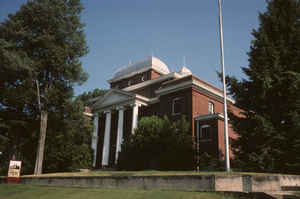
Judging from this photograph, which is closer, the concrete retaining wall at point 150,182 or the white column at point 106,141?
the concrete retaining wall at point 150,182

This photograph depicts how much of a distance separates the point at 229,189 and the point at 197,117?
22.3 meters

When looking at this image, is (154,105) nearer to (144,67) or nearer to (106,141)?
(106,141)

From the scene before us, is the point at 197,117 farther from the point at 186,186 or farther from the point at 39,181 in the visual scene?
the point at 186,186

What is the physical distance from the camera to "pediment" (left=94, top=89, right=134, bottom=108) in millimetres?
42094

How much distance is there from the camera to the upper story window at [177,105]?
1380 inches

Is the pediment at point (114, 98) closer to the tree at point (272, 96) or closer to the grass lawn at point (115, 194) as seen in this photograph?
the tree at point (272, 96)

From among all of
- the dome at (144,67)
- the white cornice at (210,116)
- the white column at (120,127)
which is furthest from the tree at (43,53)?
the dome at (144,67)

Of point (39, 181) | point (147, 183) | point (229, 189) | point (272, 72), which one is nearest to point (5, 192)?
point (39, 181)

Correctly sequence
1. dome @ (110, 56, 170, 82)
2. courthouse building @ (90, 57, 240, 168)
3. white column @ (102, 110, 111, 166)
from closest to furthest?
courthouse building @ (90, 57, 240, 168), white column @ (102, 110, 111, 166), dome @ (110, 56, 170, 82)

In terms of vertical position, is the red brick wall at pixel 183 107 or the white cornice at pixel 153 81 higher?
the white cornice at pixel 153 81

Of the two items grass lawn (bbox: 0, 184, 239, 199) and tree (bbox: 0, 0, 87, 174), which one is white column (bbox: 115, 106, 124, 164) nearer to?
tree (bbox: 0, 0, 87, 174)

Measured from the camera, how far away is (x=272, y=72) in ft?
61.8

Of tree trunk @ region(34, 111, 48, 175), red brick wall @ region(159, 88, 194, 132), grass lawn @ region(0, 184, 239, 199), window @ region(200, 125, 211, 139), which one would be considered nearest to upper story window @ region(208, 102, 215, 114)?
red brick wall @ region(159, 88, 194, 132)

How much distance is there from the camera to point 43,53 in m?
30.3
